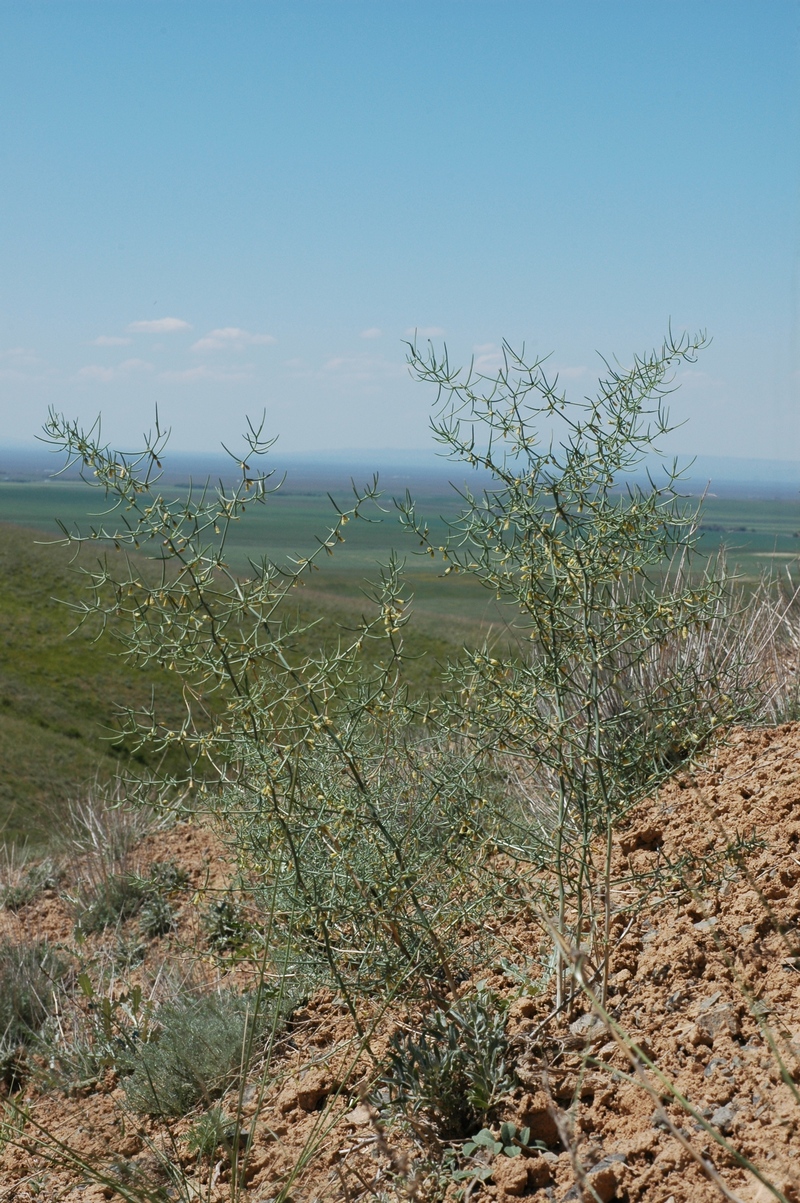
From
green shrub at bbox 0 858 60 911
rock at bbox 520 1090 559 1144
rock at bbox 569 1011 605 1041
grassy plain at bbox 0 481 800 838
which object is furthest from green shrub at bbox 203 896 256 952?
grassy plain at bbox 0 481 800 838

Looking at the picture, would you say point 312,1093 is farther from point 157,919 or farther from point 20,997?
point 157,919

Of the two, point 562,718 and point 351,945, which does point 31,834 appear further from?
point 562,718

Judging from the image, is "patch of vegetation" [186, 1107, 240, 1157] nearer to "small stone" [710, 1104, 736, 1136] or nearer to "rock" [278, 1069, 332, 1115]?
"rock" [278, 1069, 332, 1115]

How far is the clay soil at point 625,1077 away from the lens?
223 cm

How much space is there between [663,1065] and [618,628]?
1224 mm

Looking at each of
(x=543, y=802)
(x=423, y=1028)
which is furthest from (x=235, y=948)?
(x=423, y=1028)

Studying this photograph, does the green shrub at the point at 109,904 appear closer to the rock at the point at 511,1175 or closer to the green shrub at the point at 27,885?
the green shrub at the point at 27,885

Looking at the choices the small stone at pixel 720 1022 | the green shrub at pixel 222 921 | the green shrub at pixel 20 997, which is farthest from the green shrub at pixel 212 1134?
the green shrub at pixel 222 921

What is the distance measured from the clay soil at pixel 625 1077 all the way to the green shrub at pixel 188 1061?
0.31 ft

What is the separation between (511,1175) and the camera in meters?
2.39

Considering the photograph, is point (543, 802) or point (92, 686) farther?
point (92, 686)

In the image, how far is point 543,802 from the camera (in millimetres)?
4836

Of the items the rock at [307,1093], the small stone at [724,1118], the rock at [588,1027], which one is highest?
the small stone at [724,1118]

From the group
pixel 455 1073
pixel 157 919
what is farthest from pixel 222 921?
pixel 455 1073
